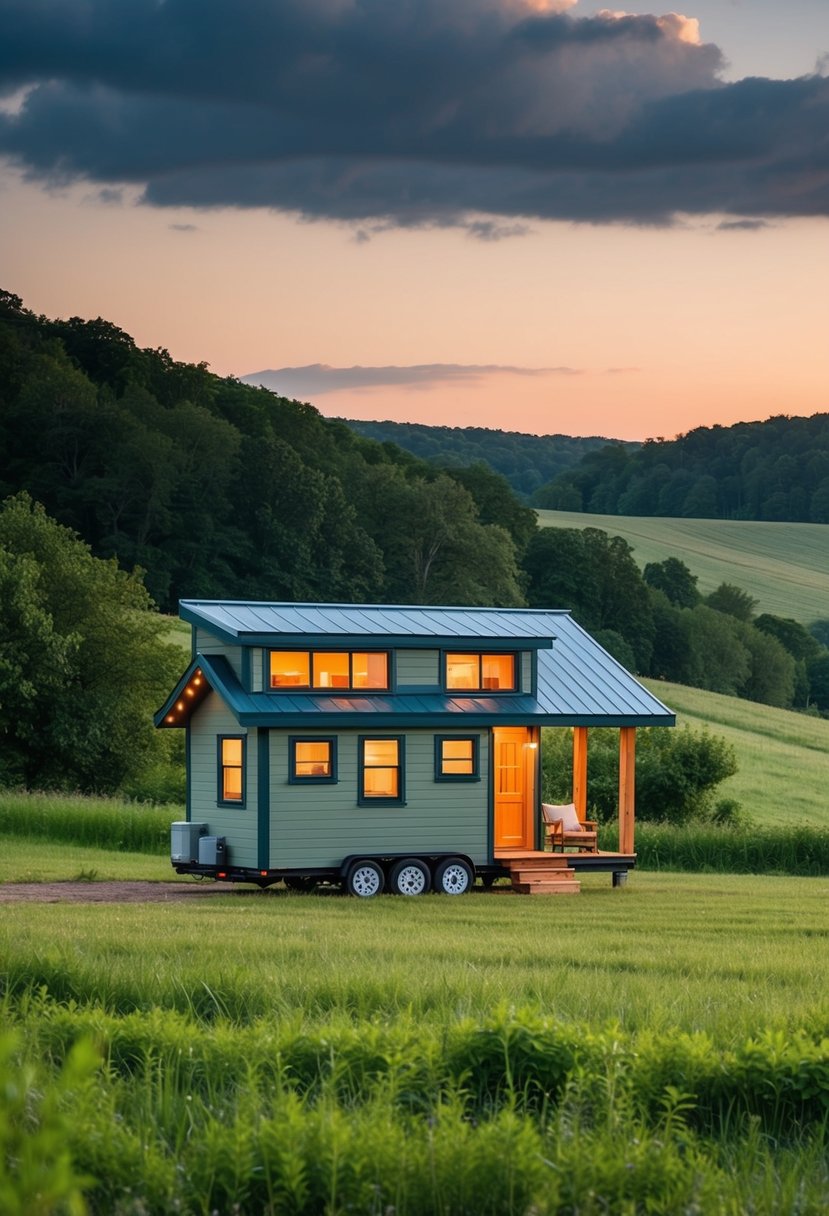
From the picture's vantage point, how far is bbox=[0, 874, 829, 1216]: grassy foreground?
8.11 metres

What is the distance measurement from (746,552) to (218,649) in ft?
414

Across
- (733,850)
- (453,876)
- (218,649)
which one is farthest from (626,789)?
(218,649)

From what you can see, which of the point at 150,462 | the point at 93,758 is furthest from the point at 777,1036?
the point at 150,462

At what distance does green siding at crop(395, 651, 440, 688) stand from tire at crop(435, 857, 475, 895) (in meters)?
3.26

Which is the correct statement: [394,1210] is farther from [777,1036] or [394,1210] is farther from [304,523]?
[304,523]

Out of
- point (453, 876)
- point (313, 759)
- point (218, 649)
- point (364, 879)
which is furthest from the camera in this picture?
point (218, 649)

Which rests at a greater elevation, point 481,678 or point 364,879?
point 481,678

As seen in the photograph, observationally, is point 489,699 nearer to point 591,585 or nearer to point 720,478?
point 591,585

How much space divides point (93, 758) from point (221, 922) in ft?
109

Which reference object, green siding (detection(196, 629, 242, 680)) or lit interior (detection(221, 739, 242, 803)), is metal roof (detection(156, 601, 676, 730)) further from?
lit interior (detection(221, 739, 242, 803))

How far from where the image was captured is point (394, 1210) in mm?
7953

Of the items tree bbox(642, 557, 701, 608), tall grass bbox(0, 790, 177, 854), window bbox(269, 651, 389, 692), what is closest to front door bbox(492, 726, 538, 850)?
window bbox(269, 651, 389, 692)

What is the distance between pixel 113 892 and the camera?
28.4 meters

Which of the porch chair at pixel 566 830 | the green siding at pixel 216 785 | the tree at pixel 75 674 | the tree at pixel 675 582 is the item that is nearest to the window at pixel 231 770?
the green siding at pixel 216 785
